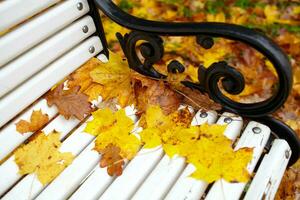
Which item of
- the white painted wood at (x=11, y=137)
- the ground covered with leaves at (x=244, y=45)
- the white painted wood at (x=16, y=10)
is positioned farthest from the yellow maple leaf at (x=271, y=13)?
the white painted wood at (x=11, y=137)

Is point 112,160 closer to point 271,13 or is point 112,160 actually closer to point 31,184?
point 31,184

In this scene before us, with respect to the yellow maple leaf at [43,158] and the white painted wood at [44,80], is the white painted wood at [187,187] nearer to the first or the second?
the yellow maple leaf at [43,158]

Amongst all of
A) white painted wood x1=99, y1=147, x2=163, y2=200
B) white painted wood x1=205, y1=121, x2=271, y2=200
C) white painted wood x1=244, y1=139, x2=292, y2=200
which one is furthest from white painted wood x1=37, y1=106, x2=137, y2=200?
white painted wood x1=244, y1=139, x2=292, y2=200

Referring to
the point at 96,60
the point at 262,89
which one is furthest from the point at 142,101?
the point at 262,89

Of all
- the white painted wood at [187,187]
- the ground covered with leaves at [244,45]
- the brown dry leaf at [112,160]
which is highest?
the ground covered with leaves at [244,45]

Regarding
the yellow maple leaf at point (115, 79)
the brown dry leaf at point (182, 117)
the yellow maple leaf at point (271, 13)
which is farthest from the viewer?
the yellow maple leaf at point (271, 13)

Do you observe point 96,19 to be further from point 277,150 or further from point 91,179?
point 277,150

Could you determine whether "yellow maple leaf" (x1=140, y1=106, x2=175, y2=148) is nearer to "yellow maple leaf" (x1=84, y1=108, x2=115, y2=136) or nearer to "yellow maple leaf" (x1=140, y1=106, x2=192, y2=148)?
"yellow maple leaf" (x1=140, y1=106, x2=192, y2=148)
